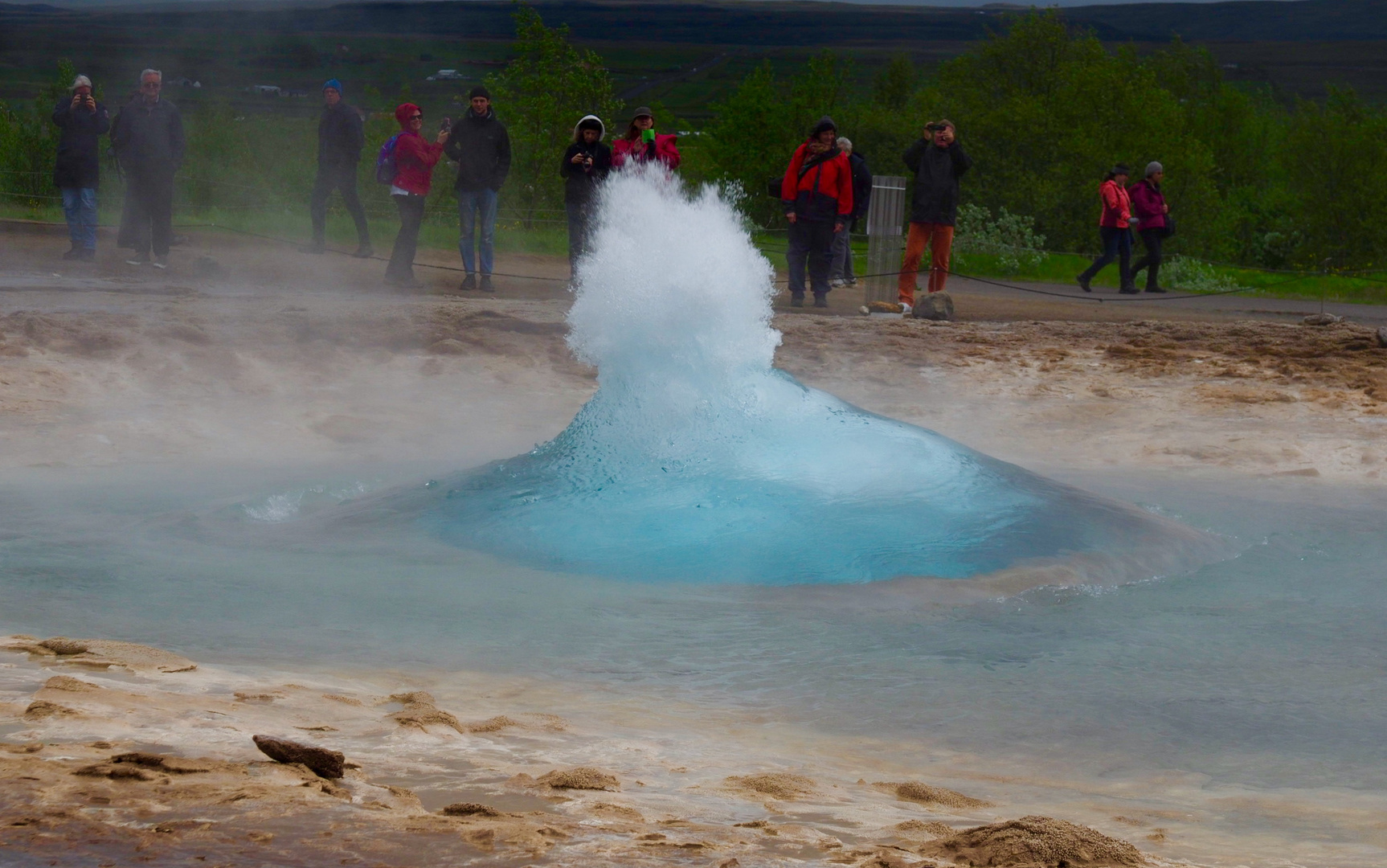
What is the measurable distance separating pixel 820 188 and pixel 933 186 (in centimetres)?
94

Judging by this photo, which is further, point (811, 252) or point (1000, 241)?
point (1000, 241)

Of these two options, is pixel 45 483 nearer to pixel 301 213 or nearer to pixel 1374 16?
pixel 301 213

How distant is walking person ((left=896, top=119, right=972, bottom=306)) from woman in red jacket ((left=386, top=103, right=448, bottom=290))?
3844mm

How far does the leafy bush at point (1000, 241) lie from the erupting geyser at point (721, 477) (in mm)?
11350

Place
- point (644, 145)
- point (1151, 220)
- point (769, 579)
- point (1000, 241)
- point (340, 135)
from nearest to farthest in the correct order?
point (769, 579) < point (644, 145) < point (340, 135) < point (1151, 220) < point (1000, 241)

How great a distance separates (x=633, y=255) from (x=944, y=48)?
438 ft

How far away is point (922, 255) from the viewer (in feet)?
39.9

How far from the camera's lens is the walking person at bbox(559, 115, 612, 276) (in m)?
10.9

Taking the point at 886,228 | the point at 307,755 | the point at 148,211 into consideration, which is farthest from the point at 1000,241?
the point at 307,755

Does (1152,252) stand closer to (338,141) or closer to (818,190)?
(818,190)

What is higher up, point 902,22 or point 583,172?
point 902,22

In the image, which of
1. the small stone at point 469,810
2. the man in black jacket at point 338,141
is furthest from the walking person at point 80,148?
the small stone at point 469,810

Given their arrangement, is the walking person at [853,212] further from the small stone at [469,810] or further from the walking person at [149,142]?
the small stone at [469,810]

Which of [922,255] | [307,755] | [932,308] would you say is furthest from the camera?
[922,255]
